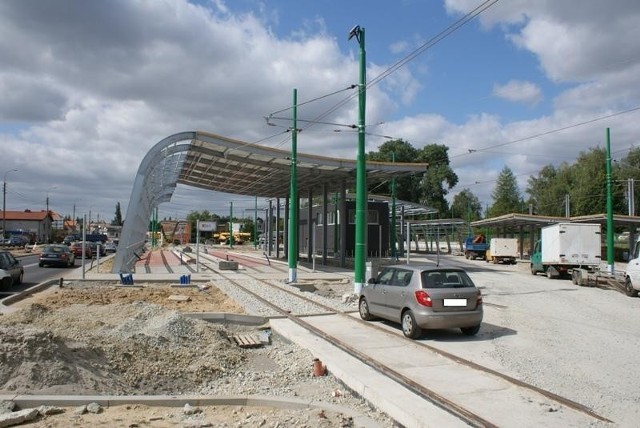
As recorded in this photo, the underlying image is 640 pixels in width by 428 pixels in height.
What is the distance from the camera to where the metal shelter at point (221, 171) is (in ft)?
90.3

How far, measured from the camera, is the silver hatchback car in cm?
1120

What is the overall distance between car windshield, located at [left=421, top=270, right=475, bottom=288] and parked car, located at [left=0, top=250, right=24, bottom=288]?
52.4 feet

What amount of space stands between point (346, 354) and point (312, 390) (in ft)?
6.80

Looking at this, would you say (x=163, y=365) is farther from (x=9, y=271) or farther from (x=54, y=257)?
(x=54, y=257)

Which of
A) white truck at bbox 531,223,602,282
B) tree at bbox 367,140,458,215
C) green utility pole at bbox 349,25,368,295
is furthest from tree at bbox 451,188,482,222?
green utility pole at bbox 349,25,368,295

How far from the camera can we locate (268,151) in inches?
1161

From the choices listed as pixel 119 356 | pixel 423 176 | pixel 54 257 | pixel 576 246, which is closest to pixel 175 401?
pixel 119 356

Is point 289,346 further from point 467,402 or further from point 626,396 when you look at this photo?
point 626,396

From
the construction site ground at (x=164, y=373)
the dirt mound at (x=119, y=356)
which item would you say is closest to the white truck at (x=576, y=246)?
the construction site ground at (x=164, y=373)

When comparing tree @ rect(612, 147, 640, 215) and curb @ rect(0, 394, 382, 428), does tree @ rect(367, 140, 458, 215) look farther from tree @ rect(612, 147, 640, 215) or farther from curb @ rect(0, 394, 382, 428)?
curb @ rect(0, 394, 382, 428)

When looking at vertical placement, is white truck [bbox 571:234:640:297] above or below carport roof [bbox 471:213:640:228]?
below

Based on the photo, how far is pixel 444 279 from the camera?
11648 mm

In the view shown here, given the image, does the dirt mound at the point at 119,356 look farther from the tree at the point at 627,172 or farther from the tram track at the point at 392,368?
the tree at the point at 627,172

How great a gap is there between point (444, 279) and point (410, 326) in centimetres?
117
